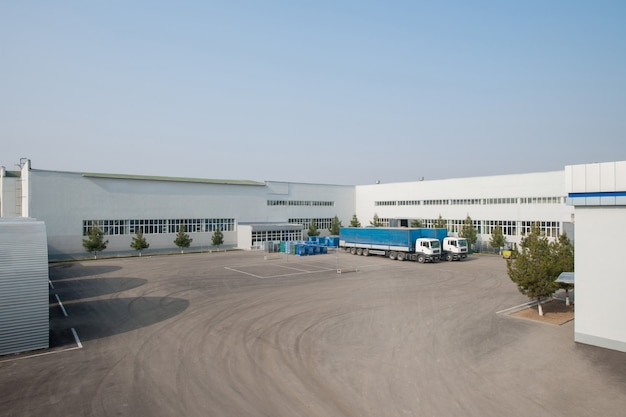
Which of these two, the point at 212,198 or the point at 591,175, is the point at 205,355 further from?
the point at 212,198

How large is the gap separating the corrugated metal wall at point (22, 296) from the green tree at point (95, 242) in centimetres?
2700

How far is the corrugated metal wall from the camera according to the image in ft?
43.1

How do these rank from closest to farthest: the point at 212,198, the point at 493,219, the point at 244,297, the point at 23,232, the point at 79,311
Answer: the point at 23,232 < the point at 79,311 < the point at 244,297 < the point at 493,219 < the point at 212,198

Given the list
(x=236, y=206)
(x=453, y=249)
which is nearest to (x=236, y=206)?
(x=236, y=206)

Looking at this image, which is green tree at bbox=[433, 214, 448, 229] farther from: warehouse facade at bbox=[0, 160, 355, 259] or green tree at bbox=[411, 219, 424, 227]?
warehouse facade at bbox=[0, 160, 355, 259]

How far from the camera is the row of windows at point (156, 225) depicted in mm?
42938

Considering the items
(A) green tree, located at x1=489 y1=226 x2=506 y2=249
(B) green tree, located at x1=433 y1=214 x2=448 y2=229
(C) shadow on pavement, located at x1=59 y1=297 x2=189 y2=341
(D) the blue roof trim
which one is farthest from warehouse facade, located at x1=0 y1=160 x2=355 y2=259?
(D) the blue roof trim

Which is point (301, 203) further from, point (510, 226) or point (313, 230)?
point (510, 226)

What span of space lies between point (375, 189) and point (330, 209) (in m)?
8.03

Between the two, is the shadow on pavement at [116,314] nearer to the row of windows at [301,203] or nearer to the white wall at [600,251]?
the white wall at [600,251]

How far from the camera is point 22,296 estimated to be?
13.4 metres

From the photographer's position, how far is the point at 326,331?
15.3m

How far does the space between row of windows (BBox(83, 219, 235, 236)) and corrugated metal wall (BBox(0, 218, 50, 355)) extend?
A: 100 ft

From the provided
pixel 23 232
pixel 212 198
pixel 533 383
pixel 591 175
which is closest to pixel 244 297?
pixel 23 232
